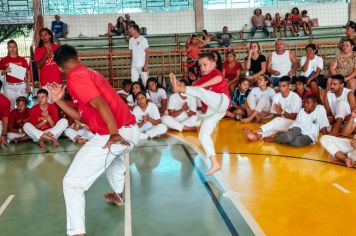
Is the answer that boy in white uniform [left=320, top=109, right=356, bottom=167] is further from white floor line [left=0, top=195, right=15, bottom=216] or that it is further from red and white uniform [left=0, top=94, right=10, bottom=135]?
red and white uniform [left=0, top=94, right=10, bottom=135]

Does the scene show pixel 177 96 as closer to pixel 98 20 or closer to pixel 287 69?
pixel 287 69

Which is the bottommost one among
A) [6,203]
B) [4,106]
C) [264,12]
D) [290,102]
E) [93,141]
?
[6,203]

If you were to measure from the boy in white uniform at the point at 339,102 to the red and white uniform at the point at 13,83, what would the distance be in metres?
5.81

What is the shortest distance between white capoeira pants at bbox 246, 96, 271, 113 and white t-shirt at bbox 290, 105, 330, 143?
1937 mm

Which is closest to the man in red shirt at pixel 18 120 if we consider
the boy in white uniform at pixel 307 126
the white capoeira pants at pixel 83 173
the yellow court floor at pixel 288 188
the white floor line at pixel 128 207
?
the white floor line at pixel 128 207

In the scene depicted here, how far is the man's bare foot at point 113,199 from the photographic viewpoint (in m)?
4.33

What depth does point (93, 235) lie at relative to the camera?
145 inches

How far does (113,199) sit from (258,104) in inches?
202

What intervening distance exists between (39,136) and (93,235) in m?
4.17

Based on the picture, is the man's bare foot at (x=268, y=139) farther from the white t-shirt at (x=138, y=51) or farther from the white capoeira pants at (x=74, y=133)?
Answer: the white t-shirt at (x=138, y=51)

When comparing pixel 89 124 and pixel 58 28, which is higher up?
pixel 58 28

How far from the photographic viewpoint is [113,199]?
438 cm

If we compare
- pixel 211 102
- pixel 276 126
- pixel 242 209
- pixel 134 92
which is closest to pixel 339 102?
pixel 276 126

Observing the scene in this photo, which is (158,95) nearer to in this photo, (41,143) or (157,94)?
(157,94)
